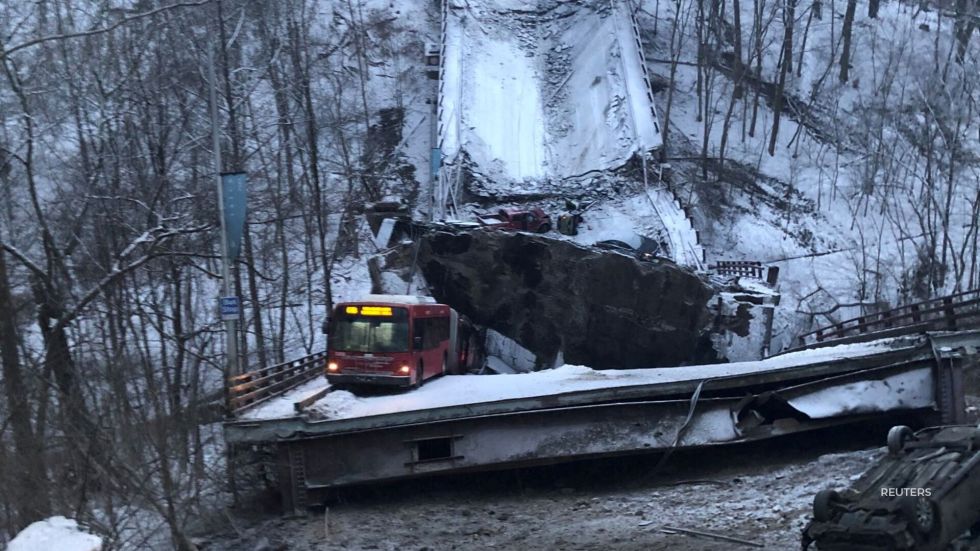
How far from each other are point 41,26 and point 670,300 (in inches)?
812

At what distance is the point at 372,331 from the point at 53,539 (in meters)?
10.7

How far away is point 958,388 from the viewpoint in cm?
1759

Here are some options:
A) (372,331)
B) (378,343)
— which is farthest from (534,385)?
(372,331)

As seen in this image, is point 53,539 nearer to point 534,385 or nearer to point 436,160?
point 534,385

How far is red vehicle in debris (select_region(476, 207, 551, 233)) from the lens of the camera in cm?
3572

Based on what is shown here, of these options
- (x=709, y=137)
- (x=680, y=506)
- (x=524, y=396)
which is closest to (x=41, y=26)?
(x=524, y=396)

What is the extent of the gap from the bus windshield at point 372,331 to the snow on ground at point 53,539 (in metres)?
9.89

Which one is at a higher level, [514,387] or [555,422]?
[514,387]

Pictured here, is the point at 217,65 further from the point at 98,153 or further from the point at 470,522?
the point at 470,522

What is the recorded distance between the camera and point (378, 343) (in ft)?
66.5

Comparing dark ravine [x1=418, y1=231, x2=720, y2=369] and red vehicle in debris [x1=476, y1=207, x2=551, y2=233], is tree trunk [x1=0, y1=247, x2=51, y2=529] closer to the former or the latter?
dark ravine [x1=418, y1=231, x2=720, y2=369]

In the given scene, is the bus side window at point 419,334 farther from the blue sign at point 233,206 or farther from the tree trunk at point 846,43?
the tree trunk at point 846,43

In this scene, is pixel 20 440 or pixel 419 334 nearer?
pixel 20 440

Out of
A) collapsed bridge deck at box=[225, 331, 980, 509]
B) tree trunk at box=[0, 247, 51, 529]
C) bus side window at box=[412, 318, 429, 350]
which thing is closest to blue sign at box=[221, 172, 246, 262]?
bus side window at box=[412, 318, 429, 350]
